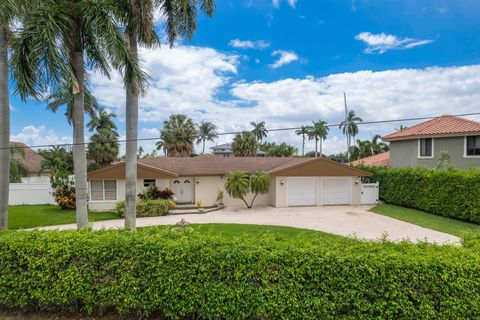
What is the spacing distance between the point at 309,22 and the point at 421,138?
1467cm

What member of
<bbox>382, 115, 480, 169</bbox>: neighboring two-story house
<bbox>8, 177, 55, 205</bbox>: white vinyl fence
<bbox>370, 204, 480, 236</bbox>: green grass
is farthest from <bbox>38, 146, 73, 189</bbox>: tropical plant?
<bbox>382, 115, 480, 169</bbox>: neighboring two-story house

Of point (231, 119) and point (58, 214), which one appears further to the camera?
point (231, 119)

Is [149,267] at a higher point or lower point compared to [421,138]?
lower

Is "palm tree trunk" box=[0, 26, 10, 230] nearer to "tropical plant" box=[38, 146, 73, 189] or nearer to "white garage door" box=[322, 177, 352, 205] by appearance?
"white garage door" box=[322, 177, 352, 205]

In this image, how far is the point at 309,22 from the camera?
12.9 meters

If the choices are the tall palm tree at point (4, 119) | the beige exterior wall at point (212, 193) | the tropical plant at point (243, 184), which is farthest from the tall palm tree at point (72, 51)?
the beige exterior wall at point (212, 193)

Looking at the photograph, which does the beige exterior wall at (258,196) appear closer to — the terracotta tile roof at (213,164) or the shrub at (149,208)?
the terracotta tile roof at (213,164)

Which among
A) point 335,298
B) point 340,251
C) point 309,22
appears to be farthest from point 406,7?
point 335,298

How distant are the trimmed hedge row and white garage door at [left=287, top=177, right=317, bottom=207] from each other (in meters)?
5.64

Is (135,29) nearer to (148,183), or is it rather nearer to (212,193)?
(148,183)

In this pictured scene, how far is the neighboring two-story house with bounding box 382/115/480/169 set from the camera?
61.5 feet

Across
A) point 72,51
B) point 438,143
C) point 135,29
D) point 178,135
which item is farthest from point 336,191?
point 178,135

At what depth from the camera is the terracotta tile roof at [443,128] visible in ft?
61.9

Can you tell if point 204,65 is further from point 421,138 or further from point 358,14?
point 421,138
